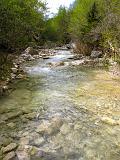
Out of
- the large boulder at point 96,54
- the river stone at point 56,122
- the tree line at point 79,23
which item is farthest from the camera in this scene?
the large boulder at point 96,54

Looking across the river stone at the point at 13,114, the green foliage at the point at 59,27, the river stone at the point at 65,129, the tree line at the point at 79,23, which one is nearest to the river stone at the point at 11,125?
the river stone at the point at 13,114

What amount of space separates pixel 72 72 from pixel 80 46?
10.2 m

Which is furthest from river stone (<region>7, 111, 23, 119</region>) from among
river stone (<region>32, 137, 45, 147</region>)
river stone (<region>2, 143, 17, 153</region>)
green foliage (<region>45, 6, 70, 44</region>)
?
green foliage (<region>45, 6, 70, 44</region>)

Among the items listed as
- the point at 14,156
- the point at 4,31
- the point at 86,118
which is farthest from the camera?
the point at 4,31

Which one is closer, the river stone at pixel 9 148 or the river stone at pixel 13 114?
Result: the river stone at pixel 9 148

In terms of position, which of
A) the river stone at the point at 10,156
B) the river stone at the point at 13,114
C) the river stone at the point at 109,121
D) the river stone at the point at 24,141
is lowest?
the river stone at the point at 10,156

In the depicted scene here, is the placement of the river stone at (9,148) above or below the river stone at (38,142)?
above

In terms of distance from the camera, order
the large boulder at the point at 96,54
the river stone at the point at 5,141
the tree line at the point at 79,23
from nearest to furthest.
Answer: the river stone at the point at 5,141 < the tree line at the point at 79,23 < the large boulder at the point at 96,54

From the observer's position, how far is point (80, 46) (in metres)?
24.6

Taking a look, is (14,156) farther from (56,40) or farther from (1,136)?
(56,40)

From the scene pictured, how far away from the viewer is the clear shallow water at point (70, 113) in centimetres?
586

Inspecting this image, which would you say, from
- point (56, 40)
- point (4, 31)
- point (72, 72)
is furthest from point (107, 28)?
point (56, 40)

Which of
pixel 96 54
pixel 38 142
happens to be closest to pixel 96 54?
pixel 96 54

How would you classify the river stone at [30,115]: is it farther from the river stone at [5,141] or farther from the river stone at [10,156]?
the river stone at [10,156]
